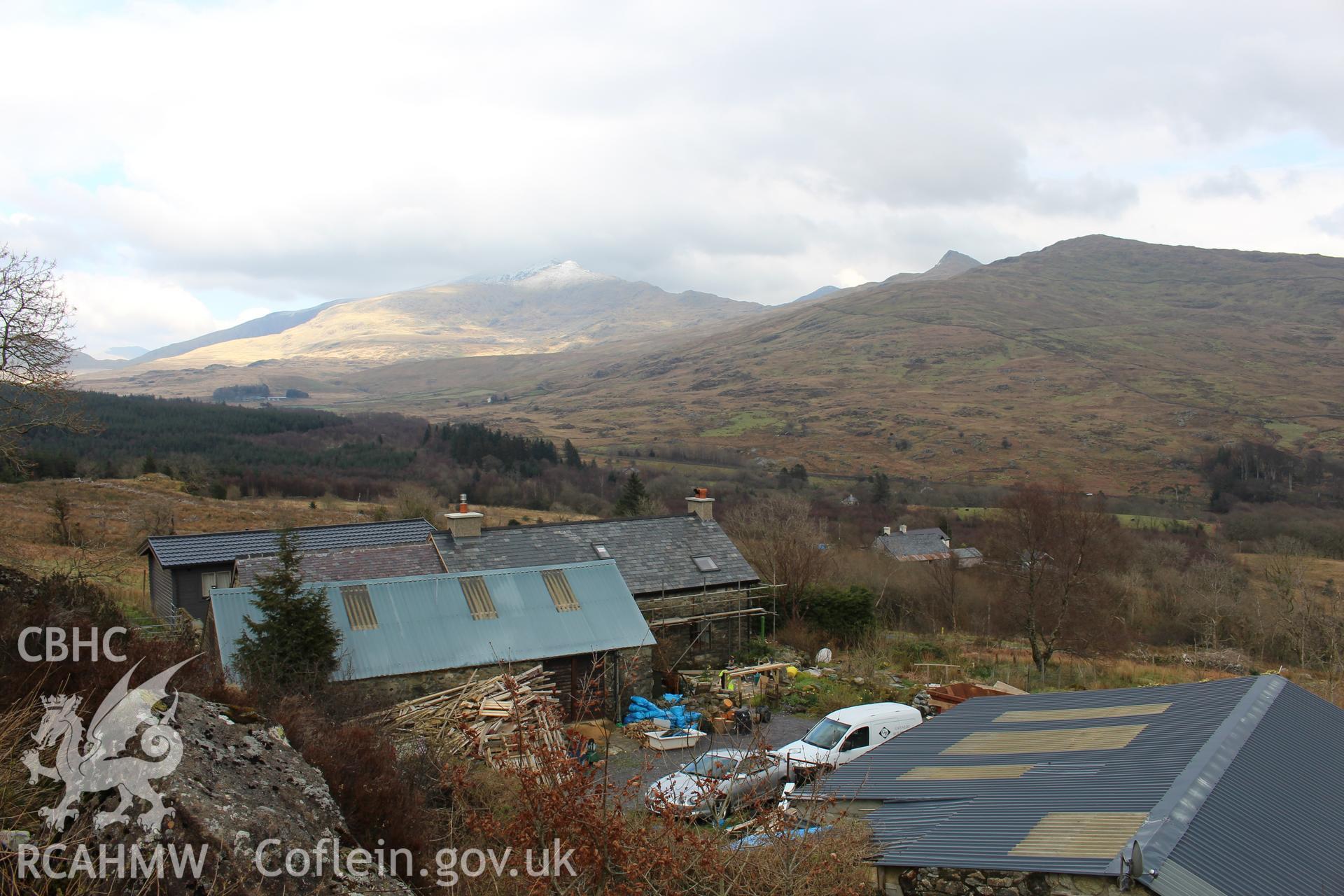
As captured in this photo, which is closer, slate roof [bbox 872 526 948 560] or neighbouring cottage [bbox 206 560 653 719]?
neighbouring cottage [bbox 206 560 653 719]

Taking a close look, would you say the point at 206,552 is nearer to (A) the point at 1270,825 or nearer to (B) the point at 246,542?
(B) the point at 246,542

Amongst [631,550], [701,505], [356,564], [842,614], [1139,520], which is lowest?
[1139,520]

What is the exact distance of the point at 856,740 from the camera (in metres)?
16.7

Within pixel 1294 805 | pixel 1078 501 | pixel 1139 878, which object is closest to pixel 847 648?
pixel 1078 501

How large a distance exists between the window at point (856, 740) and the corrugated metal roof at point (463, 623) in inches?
261

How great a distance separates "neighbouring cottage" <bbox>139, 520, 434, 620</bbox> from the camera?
30.0 metres

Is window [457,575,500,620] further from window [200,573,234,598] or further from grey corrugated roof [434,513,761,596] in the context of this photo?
window [200,573,234,598]

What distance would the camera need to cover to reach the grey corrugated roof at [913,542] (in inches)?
2458

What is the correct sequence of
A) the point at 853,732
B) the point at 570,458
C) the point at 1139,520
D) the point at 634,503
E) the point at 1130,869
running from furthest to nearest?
1. the point at 570,458
2. the point at 1139,520
3. the point at 634,503
4. the point at 853,732
5. the point at 1130,869

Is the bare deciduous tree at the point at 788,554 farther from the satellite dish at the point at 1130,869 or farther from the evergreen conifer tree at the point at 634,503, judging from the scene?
the satellite dish at the point at 1130,869

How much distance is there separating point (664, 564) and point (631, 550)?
4.15 feet

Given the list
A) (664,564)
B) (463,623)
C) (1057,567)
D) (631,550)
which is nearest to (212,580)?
(463,623)

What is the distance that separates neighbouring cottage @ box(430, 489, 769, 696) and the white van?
26.4 ft

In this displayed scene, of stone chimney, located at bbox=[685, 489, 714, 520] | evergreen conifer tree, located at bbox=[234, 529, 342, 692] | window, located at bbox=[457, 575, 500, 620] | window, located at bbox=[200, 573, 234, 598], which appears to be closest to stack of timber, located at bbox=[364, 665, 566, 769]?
evergreen conifer tree, located at bbox=[234, 529, 342, 692]
